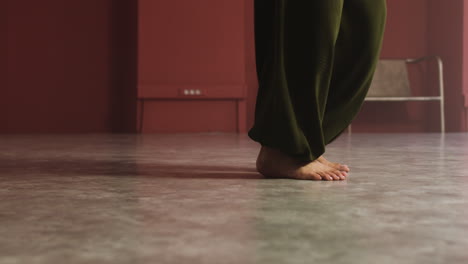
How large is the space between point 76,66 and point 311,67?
148 inches

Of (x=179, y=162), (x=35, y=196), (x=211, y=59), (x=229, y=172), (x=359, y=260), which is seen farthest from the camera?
(x=211, y=59)

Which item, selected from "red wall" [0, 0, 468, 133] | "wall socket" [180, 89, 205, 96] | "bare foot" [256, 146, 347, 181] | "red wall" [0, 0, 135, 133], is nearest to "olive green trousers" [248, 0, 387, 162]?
"bare foot" [256, 146, 347, 181]

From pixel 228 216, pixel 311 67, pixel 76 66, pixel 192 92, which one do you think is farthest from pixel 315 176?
pixel 76 66

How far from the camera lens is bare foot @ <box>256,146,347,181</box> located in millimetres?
1446

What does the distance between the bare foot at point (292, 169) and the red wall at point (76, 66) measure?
328 cm

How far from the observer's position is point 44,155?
2.31 m

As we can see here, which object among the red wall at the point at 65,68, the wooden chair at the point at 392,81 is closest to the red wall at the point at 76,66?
the red wall at the point at 65,68

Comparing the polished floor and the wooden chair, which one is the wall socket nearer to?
the wooden chair

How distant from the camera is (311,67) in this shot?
54.7 inches

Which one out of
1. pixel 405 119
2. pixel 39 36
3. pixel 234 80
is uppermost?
pixel 39 36

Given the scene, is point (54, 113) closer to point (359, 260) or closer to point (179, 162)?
point (179, 162)

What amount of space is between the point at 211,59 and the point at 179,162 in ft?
9.25

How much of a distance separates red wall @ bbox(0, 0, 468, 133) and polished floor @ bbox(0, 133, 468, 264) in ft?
10.5

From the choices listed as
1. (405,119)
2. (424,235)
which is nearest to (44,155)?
(424,235)
